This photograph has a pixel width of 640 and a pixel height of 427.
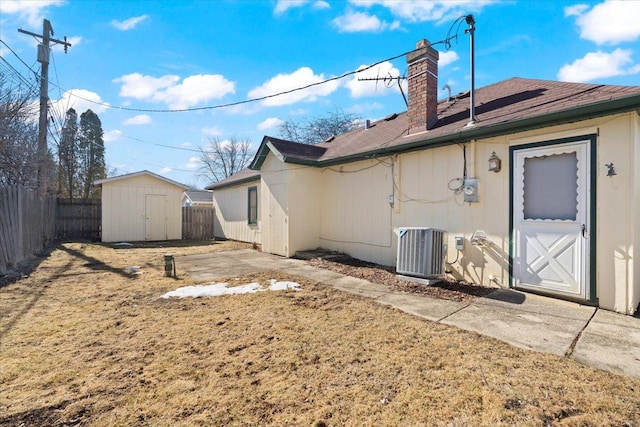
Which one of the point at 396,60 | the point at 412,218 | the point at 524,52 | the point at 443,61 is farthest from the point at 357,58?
the point at 412,218

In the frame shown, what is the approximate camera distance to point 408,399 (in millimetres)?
2244

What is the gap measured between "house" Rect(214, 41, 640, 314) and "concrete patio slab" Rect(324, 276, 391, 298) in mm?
1515

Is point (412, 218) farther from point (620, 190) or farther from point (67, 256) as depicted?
point (67, 256)

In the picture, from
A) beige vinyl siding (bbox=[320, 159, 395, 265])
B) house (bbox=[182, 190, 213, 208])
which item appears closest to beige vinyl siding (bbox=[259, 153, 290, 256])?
beige vinyl siding (bbox=[320, 159, 395, 265])

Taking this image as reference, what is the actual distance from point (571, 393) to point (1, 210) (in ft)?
30.6

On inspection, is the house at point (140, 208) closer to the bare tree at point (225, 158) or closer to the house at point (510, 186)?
the house at point (510, 186)

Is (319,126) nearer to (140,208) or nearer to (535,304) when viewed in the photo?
(140,208)

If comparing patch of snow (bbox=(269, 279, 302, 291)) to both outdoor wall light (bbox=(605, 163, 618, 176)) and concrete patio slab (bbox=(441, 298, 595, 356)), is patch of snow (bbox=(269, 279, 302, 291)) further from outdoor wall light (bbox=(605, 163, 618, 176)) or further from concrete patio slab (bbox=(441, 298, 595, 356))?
outdoor wall light (bbox=(605, 163, 618, 176))

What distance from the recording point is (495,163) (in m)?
5.14

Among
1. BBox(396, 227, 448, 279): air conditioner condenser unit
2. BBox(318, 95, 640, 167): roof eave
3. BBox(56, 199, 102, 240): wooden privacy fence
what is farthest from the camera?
BBox(56, 199, 102, 240): wooden privacy fence

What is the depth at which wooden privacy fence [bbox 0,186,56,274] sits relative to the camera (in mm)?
6438

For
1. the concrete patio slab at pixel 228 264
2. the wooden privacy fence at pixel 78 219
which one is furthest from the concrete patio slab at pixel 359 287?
the wooden privacy fence at pixel 78 219

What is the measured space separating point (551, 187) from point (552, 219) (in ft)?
1.55

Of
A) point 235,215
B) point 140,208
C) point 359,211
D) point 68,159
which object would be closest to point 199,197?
point 68,159
